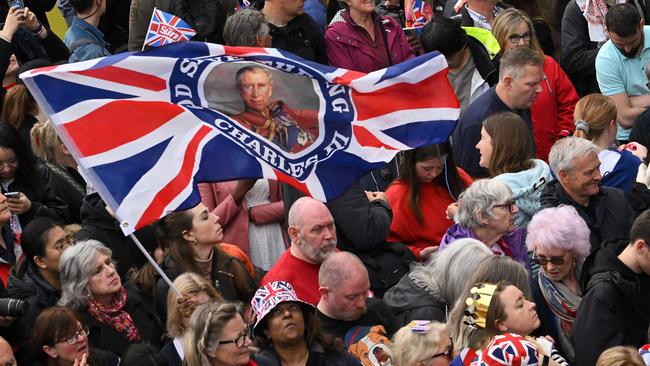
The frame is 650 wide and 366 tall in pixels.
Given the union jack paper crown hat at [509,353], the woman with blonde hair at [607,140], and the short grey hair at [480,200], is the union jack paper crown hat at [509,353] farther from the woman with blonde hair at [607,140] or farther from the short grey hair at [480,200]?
the woman with blonde hair at [607,140]

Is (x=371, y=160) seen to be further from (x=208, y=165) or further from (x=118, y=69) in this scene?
(x=118, y=69)

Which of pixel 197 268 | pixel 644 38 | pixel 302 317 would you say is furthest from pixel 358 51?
pixel 302 317

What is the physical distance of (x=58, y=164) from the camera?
10.9 meters

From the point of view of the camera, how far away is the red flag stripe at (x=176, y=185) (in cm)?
821

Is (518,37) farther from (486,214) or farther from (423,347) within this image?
(423,347)

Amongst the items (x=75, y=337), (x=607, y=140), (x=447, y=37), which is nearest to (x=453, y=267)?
(x=75, y=337)

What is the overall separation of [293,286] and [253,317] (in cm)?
52

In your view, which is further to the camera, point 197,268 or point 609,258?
point 197,268

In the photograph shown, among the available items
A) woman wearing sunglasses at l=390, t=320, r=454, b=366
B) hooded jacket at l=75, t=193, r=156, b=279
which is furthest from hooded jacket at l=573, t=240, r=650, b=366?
hooded jacket at l=75, t=193, r=156, b=279

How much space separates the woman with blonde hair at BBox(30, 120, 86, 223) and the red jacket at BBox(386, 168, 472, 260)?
2.26 metres

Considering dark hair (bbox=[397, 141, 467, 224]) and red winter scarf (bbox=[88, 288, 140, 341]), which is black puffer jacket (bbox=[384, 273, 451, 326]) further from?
red winter scarf (bbox=[88, 288, 140, 341])

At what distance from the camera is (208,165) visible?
8469 mm

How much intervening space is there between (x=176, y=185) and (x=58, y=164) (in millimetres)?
2769

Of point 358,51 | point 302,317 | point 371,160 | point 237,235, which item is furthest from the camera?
point 358,51
